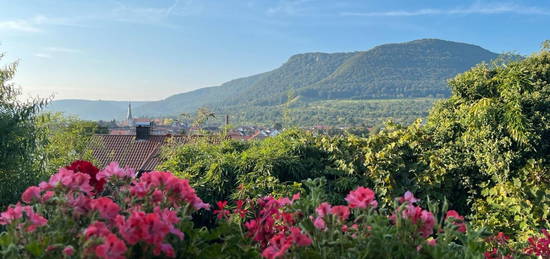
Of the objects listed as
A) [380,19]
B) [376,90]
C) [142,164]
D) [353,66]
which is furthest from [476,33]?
[353,66]

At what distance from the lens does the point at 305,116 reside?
6397 cm

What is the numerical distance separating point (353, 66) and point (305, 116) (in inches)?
2430

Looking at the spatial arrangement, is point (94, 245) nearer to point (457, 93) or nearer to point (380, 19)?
point (457, 93)

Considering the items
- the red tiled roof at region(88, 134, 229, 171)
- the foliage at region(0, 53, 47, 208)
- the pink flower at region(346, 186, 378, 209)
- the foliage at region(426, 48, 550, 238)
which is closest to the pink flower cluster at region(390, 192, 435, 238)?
the pink flower at region(346, 186, 378, 209)

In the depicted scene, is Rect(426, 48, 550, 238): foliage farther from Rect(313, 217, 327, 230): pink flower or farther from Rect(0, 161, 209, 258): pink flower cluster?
Rect(0, 161, 209, 258): pink flower cluster

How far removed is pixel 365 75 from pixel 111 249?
118 m

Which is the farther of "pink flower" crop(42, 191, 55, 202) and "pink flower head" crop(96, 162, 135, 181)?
"pink flower head" crop(96, 162, 135, 181)

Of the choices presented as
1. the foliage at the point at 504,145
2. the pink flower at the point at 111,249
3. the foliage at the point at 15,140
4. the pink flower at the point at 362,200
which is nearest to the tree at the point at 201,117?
the foliage at the point at 15,140

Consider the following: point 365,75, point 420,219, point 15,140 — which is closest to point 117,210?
point 420,219

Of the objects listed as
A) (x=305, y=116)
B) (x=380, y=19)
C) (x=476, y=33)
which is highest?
(x=380, y=19)

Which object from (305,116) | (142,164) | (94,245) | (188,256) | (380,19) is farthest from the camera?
(305,116)

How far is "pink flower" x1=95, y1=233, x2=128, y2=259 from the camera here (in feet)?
3.31

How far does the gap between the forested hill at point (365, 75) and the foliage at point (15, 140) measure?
85.4m

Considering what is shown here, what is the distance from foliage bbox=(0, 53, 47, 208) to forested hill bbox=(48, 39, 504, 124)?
3364 inches
